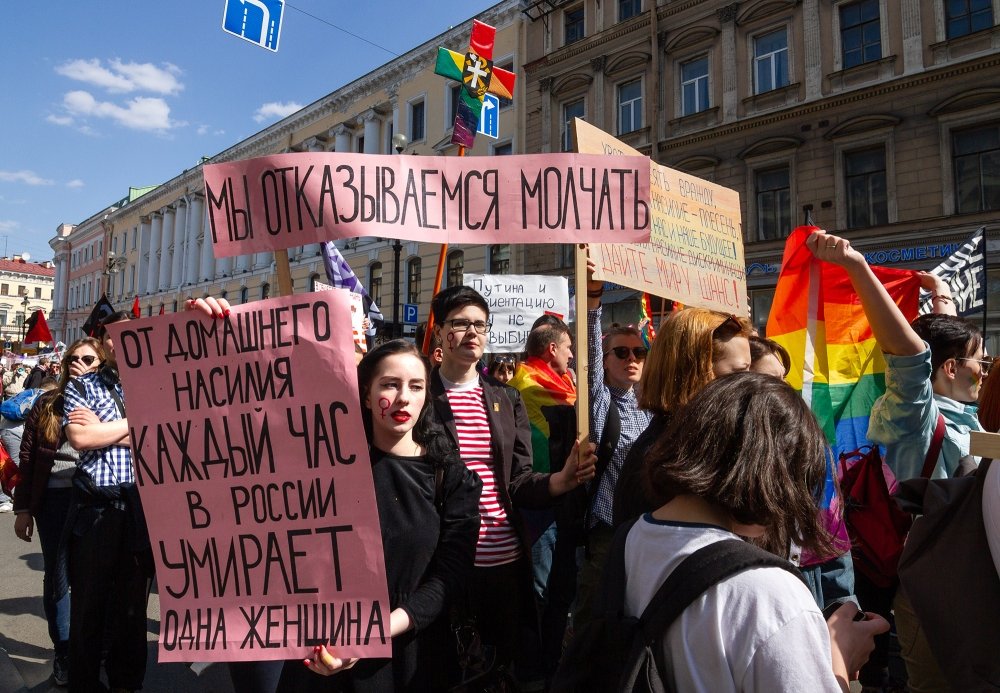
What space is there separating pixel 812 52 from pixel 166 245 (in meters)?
38.9

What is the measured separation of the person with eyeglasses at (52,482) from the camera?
3639 mm

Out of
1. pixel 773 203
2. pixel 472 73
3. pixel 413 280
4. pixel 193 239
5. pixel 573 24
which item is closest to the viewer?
pixel 472 73

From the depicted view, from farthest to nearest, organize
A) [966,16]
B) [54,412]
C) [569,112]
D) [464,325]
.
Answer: [569,112]
[966,16]
[54,412]
[464,325]

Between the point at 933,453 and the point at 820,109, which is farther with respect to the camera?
the point at 820,109

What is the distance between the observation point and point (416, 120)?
83.6ft

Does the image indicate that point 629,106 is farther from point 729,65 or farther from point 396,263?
point 396,263

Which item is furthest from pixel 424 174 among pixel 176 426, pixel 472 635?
pixel 472 635

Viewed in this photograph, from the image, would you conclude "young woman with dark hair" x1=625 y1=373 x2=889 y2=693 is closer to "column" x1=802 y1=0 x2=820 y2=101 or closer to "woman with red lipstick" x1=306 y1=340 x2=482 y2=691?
"woman with red lipstick" x1=306 y1=340 x2=482 y2=691

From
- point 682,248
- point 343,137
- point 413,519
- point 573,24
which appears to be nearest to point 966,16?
point 573,24

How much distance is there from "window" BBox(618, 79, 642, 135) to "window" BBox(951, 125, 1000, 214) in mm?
7666

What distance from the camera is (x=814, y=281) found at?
318 cm

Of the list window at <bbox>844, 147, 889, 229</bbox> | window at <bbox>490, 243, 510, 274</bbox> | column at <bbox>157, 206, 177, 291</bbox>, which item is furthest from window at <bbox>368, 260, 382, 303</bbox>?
column at <bbox>157, 206, 177, 291</bbox>

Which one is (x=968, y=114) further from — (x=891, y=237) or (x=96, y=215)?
(x=96, y=215)

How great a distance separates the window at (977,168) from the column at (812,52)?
2986 millimetres
